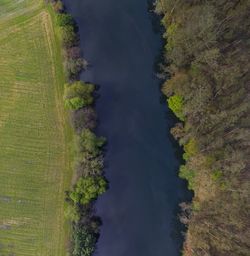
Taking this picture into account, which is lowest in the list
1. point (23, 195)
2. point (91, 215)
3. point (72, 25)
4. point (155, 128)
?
point (91, 215)

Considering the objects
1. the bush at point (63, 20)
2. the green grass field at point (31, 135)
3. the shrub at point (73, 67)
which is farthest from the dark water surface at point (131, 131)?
the green grass field at point (31, 135)

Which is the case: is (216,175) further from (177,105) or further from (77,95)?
(77,95)

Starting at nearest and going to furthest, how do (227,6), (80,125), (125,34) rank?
(227,6)
(80,125)
(125,34)

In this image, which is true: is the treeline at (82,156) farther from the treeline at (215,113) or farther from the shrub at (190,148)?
the treeline at (215,113)

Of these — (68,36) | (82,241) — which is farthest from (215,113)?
(82,241)

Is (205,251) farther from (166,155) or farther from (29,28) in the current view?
(29,28)

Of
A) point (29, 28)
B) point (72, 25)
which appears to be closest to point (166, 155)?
point (72, 25)

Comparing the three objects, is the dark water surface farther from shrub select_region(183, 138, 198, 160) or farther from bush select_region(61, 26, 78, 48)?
shrub select_region(183, 138, 198, 160)
